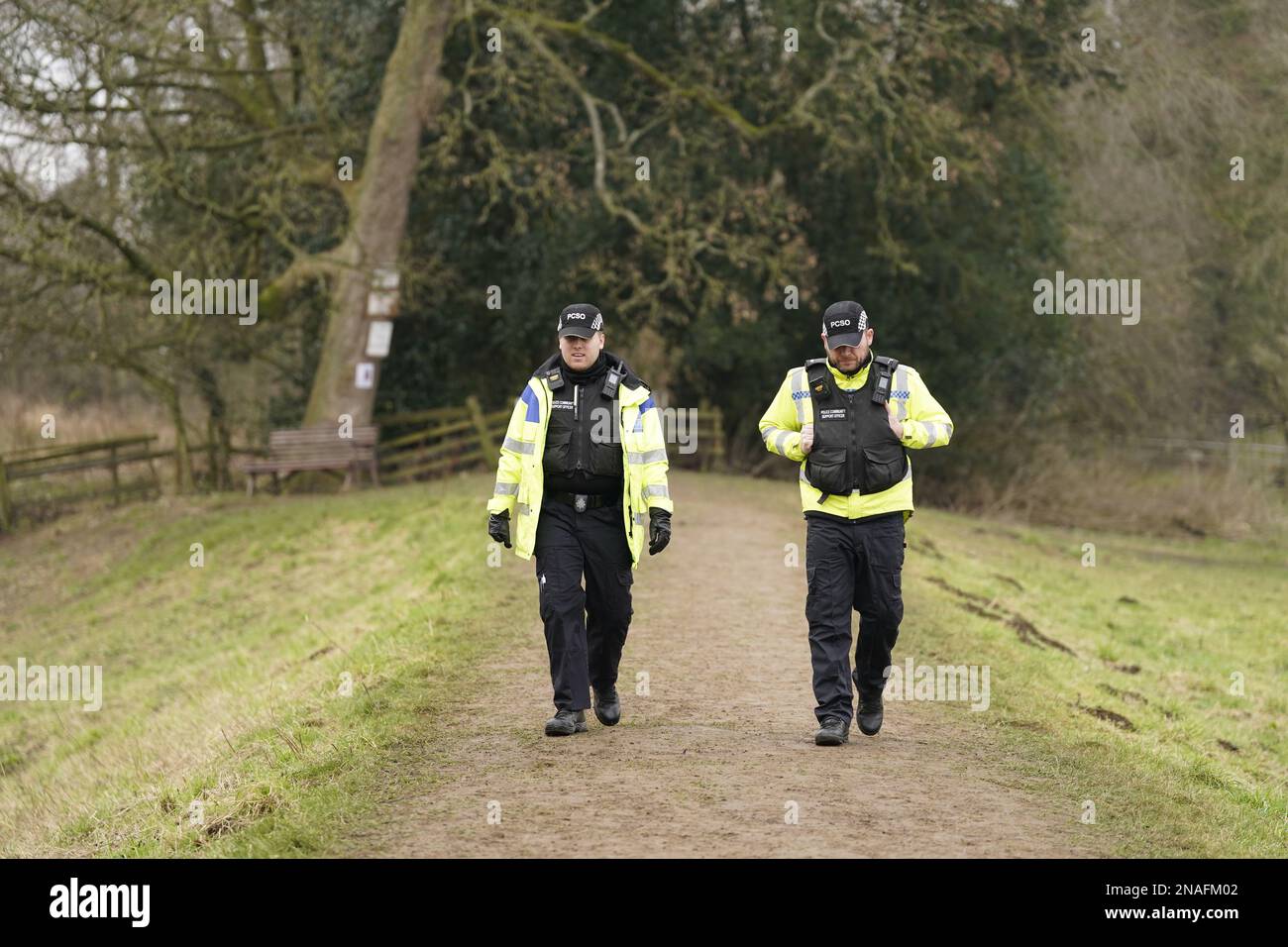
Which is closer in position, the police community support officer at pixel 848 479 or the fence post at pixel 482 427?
the police community support officer at pixel 848 479

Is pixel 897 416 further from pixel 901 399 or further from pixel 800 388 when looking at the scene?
pixel 800 388

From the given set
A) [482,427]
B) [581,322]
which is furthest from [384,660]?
[482,427]

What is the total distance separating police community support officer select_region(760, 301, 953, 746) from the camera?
8.50 metres

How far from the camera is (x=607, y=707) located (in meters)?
9.02

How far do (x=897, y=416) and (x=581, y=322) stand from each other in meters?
1.75

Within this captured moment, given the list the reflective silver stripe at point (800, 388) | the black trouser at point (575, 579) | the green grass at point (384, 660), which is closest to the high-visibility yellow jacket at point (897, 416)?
the reflective silver stripe at point (800, 388)

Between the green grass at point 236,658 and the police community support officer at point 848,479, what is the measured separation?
2.37 m

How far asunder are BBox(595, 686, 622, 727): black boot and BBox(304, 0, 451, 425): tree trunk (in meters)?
17.8

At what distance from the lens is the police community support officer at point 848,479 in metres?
8.50

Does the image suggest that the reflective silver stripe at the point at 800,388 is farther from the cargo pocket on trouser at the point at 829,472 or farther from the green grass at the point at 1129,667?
the green grass at the point at 1129,667

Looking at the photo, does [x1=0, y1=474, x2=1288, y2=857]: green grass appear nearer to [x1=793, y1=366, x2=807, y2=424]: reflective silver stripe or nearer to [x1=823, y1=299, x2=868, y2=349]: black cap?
[x1=793, y1=366, x2=807, y2=424]: reflective silver stripe

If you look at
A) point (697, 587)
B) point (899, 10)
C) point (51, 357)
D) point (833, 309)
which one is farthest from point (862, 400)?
point (51, 357)

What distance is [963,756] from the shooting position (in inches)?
353

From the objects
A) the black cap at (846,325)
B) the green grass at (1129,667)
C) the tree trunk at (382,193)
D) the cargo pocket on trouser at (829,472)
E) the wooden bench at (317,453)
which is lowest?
the green grass at (1129,667)
